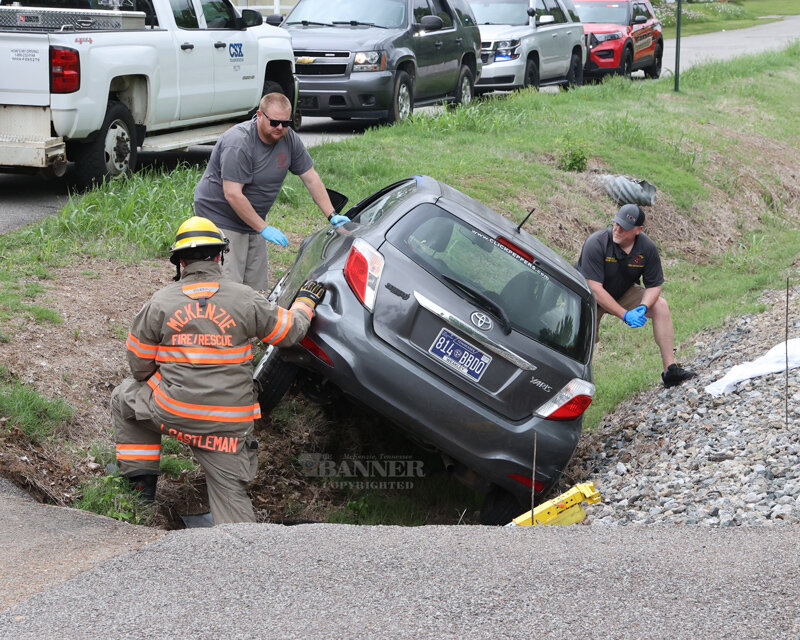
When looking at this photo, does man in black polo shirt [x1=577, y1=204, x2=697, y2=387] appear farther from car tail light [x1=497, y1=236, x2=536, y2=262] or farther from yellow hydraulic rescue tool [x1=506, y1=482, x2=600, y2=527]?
yellow hydraulic rescue tool [x1=506, y1=482, x2=600, y2=527]

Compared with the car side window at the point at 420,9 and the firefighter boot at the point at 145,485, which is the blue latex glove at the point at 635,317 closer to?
the firefighter boot at the point at 145,485

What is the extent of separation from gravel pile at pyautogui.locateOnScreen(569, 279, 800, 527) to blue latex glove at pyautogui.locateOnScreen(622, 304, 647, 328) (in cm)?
56

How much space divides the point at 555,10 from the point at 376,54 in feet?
24.1

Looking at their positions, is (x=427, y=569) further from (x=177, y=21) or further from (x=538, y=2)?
(x=538, y=2)

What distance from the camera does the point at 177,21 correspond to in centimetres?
1084

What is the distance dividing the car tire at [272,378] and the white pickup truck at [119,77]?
4171 mm

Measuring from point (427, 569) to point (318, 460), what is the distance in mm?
2751

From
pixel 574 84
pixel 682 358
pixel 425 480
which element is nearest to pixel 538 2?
pixel 574 84

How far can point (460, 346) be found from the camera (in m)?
5.46

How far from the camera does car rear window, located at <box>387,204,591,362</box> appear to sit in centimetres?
562

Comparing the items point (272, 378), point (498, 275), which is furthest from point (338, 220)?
point (498, 275)

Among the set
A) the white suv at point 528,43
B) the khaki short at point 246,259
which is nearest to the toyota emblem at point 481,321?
the khaki short at point 246,259

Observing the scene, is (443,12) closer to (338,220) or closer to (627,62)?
(627,62)

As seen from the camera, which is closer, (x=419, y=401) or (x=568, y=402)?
(x=419, y=401)
